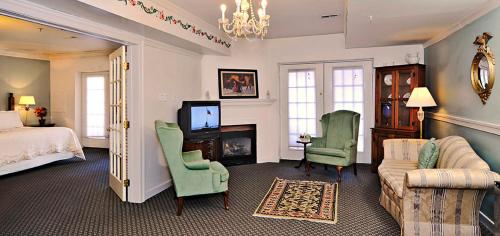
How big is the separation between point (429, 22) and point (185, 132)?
347 centimetres

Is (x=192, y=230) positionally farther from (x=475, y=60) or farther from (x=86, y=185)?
(x=475, y=60)

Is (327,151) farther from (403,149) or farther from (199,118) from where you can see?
(199,118)

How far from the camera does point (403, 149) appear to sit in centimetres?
415

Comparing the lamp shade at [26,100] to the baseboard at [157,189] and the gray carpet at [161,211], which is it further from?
the baseboard at [157,189]

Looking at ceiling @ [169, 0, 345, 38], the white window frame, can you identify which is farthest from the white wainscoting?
the white window frame

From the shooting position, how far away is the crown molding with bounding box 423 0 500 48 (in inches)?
114

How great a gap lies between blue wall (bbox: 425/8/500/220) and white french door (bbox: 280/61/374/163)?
1.10 m

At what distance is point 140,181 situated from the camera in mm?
3955

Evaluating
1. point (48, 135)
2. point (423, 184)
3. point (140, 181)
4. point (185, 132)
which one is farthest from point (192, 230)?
point (48, 135)

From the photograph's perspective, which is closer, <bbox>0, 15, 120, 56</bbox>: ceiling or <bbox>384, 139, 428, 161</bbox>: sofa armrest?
<bbox>384, 139, 428, 161</bbox>: sofa armrest

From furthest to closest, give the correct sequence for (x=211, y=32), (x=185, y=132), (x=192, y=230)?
(x=211, y=32) → (x=185, y=132) → (x=192, y=230)

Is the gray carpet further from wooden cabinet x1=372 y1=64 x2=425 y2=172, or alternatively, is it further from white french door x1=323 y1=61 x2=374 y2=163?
white french door x1=323 y1=61 x2=374 y2=163

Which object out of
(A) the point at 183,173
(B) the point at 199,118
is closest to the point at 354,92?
(B) the point at 199,118

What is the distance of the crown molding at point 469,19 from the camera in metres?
2.90
